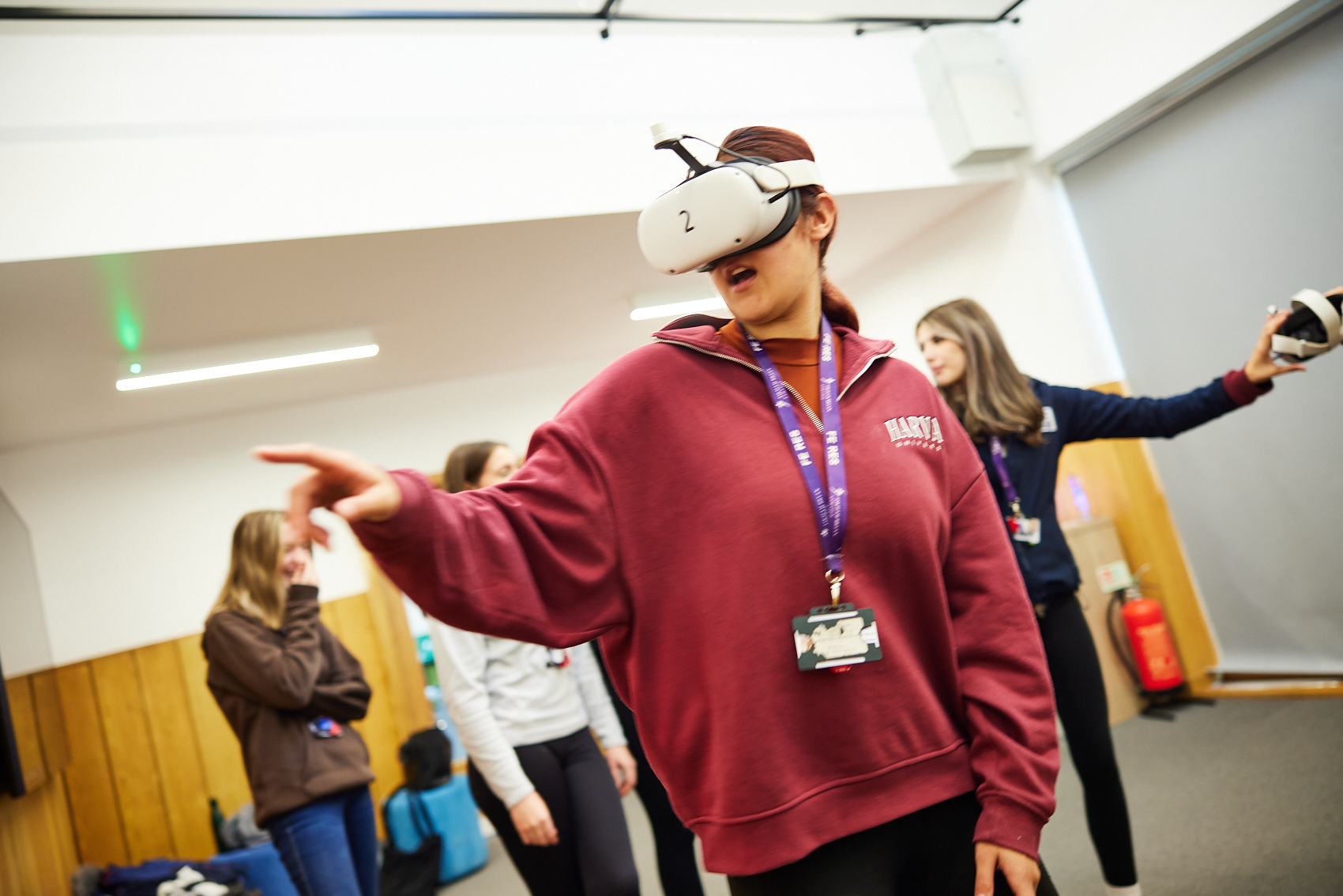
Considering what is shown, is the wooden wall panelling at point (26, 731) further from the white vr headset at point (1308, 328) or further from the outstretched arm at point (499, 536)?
the white vr headset at point (1308, 328)

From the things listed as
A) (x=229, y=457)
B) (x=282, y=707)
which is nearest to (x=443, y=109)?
(x=282, y=707)

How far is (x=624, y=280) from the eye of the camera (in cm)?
475

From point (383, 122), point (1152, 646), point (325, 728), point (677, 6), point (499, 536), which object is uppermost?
point (677, 6)

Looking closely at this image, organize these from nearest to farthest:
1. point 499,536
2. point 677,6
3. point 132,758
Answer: point 499,536 → point 677,6 → point 132,758

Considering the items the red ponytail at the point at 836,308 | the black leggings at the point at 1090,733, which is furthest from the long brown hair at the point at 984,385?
the red ponytail at the point at 836,308

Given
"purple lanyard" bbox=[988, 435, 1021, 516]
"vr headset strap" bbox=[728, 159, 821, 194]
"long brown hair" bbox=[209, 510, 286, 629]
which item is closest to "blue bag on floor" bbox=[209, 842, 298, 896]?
"long brown hair" bbox=[209, 510, 286, 629]

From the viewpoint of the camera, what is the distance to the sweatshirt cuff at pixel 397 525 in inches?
29.2

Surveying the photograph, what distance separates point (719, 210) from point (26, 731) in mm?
3673

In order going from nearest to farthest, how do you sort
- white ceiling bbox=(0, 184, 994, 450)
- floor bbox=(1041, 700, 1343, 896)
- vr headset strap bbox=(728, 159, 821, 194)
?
vr headset strap bbox=(728, 159, 821, 194), floor bbox=(1041, 700, 1343, 896), white ceiling bbox=(0, 184, 994, 450)

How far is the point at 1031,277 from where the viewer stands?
4.49m

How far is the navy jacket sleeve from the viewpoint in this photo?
221 centimetres

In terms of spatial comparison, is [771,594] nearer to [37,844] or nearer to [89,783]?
[37,844]

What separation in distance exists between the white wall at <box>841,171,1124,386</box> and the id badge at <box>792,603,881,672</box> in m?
3.82

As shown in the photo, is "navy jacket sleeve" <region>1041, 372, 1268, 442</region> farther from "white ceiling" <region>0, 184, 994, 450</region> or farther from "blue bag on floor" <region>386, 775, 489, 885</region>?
"blue bag on floor" <region>386, 775, 489, 885</region>
